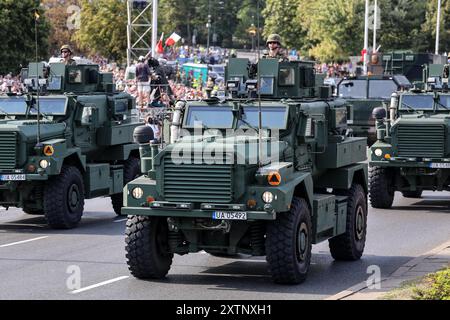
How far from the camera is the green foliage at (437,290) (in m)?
12.2

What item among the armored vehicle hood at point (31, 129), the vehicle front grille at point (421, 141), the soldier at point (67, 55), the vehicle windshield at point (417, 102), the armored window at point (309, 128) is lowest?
the vehicle front grille at point (421, 141)

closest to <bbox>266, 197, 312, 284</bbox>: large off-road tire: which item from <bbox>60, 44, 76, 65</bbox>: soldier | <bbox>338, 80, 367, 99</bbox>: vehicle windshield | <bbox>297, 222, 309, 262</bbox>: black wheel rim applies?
<bbox>297, 222, 309, 262</bbox>: black wheel rim

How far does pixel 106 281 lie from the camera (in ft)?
48.5

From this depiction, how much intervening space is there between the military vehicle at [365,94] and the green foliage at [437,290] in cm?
2417

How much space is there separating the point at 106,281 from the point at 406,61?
34.5 metres

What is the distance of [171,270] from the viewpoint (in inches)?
617

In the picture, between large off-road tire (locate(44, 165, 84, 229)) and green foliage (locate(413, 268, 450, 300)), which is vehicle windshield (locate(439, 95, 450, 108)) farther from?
green foliage (locate(413, 268, 450, 300))

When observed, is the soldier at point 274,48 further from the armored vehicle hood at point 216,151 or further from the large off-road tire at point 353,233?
the armored vehicle hood at point 216,151

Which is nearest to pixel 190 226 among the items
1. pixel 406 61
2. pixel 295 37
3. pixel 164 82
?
pixel 164 82

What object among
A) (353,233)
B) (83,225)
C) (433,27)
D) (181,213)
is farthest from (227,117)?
(433,27)

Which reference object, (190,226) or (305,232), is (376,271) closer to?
(305,232)

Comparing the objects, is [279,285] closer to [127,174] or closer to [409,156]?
[127,174]

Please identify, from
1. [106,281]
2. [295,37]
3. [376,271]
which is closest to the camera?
[106,281]

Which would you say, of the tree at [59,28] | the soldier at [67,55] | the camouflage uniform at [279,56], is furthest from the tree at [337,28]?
the camouflage uniform at [279,56]
